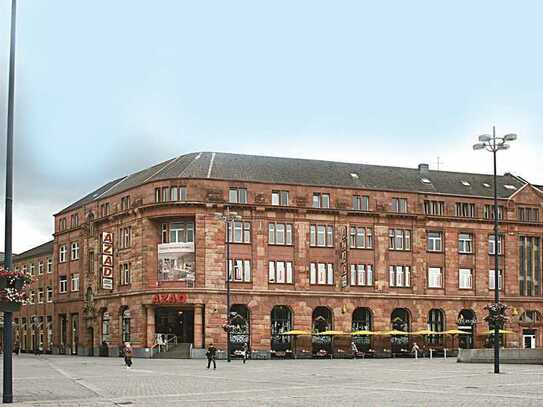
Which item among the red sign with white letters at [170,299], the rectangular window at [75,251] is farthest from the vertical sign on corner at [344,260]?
the rectangular window at [75,251]

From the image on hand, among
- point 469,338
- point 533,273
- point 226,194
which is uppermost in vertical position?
point 226,194

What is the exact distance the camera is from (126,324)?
9106cm

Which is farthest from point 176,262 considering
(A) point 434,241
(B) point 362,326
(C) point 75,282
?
(A) point 434,241

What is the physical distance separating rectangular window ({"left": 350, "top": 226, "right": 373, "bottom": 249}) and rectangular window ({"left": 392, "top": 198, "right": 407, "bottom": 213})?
12.2 ft

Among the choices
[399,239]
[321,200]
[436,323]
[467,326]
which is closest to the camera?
[321,200]

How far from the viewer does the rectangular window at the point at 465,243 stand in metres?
96.0

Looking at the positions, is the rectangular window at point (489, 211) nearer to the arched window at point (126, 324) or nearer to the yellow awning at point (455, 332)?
the yellow awning at point (455, 332)

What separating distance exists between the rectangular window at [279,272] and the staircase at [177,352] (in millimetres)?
9789

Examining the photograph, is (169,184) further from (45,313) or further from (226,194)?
(45,313)

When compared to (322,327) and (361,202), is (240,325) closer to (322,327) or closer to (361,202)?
(322,327)

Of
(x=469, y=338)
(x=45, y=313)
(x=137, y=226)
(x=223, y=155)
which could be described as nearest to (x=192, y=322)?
(x=137, y=226)

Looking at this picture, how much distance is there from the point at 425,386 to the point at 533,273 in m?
66.2

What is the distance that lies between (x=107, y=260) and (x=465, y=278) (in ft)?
117

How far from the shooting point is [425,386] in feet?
121
